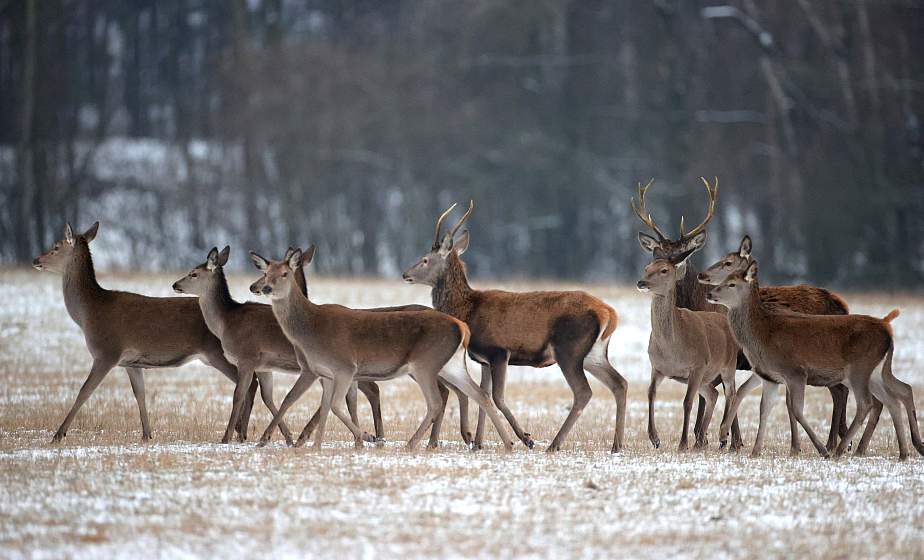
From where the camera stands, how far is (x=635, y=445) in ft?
41.0

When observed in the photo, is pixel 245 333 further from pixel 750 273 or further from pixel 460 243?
pixel 750 273

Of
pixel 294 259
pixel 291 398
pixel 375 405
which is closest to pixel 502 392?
pixel 375 405

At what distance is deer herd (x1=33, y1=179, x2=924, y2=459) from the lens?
1142cm

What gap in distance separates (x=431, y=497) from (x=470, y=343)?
3745mm

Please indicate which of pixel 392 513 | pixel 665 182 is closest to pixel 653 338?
pixel 392 513

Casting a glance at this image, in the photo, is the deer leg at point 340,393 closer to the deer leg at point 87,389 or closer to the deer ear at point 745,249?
the deer leg at point 87,389

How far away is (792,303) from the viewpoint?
1357 cm

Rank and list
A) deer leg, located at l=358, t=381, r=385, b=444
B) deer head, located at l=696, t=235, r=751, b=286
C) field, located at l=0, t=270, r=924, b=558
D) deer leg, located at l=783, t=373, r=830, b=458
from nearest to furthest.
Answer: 1. field, located at l=0, t=270, r=924, b=558
2. deer leg, located at l=783, t=373, r=830, b=458
3. deer leg, located at l=358, t=381, r=385, b=444
4. deer head, located at l=696, t=235, r=751, b=286

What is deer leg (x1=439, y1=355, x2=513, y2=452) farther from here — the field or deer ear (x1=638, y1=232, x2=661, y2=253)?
deer ear (x1=638, y1=232, x2=661, y2=253)

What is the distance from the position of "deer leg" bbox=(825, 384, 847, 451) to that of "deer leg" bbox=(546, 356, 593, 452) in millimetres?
2325

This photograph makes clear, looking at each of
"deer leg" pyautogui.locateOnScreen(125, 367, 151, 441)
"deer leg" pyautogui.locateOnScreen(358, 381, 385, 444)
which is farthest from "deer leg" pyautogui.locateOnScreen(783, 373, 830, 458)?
"deer leg" pyautogui.locateOnScreen(125, 367, 151, 441)

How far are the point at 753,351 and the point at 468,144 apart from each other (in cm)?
2879

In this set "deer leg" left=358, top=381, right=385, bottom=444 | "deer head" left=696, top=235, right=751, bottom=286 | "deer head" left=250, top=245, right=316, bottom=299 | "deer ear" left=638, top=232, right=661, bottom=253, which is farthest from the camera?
"deer ear" left=638, top=232, right=661, bottom=253

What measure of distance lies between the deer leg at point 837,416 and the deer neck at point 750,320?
48.5 inches
